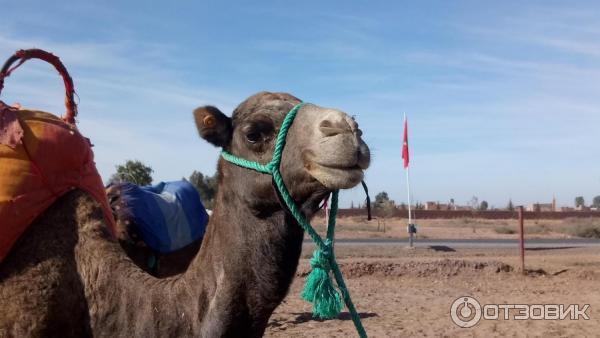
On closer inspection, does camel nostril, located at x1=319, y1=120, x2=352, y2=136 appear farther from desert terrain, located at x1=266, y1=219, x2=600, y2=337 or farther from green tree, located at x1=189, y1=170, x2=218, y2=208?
green tree, located at x1=189, y1=170, x2=218, y2=208

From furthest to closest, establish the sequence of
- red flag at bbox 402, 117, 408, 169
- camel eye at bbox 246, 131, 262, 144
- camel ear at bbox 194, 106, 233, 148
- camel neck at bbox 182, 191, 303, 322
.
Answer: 1. red flag at bbox 402, 117, 408, 169
2. camel ear at bbox 194, 106, 233, 148
3. camel eye at bbox 246, 131, 262, 144
4. camel neck at bbox 182, 191, 303, 322

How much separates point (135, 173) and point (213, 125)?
5.59 metres

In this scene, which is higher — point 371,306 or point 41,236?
point 41,236

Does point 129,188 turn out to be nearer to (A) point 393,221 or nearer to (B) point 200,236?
(B) point 200,236

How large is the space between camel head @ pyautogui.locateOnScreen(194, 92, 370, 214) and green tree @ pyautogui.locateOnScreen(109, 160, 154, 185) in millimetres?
4824

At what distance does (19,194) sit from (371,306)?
8.92 meters

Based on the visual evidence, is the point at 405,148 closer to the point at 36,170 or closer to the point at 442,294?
the point at 442,294

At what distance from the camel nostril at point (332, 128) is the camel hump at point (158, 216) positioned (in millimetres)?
2449

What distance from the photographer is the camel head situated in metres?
2.86

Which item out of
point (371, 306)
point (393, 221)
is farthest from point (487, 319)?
point (393, 221)

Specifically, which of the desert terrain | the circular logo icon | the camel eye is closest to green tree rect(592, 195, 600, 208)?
the desert terrain

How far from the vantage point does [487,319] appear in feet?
36.2

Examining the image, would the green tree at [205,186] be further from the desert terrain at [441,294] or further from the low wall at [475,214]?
the low wall at [475,214]

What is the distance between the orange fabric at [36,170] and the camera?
3.94m
